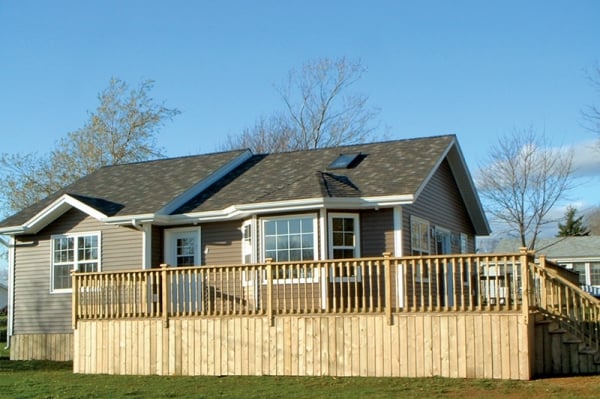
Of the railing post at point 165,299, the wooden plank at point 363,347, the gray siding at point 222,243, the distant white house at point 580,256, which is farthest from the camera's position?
the distant white house at point 580,256

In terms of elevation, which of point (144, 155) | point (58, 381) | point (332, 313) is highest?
point (144, 155)

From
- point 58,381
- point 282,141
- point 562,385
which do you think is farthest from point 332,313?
point 282,141

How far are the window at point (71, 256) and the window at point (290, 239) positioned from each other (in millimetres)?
5086

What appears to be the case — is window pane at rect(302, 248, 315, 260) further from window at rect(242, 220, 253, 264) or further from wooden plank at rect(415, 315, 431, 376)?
wooden plank at rect(415, 315, 431, 376)

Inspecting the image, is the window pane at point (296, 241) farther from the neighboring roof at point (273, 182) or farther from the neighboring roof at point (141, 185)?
the neighboring roof at point (141, 185)

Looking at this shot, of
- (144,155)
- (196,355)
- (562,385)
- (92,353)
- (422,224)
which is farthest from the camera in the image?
(144,155)

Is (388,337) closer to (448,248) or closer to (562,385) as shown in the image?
(562,385)

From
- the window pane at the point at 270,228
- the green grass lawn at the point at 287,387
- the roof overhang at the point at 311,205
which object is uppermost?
the roof overhang at the point at 311,205

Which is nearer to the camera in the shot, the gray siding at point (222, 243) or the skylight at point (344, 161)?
the gray siding at point (222, 243)

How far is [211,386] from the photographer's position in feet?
44.0

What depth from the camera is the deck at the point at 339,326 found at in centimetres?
1320

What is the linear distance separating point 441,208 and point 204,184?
6.07 metres

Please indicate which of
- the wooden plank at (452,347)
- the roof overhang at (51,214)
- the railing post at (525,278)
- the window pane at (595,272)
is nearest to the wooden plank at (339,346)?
the wooden plank at (452,347)

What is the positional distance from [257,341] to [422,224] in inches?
231
